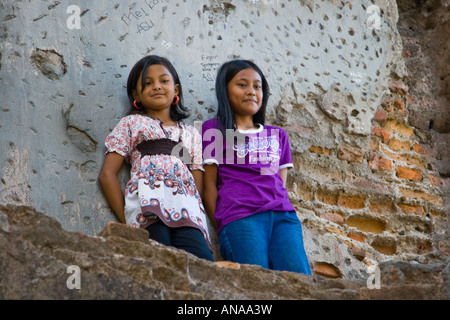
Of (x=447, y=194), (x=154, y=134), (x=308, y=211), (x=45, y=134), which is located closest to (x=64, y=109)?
(x=45, y=134)

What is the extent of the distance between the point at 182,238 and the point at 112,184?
1.44 feet

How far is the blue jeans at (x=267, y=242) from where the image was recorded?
126 inches

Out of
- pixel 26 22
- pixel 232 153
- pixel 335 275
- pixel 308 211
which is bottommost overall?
pixel 335 275

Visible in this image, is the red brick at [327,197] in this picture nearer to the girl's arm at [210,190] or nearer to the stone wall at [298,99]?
the stone wall at [298,99]

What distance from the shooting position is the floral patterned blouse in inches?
123

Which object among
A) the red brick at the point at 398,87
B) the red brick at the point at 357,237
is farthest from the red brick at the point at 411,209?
the red brick at the point at 398,87

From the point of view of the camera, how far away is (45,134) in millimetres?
3299

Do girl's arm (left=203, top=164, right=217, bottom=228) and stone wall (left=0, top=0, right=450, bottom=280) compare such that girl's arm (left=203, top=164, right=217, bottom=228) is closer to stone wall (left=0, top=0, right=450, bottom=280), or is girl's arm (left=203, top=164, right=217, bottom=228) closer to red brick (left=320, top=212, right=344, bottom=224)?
stone wall (left=0, top=0, right=450, bottom=280)

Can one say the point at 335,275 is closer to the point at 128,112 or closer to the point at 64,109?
the point at 128,112

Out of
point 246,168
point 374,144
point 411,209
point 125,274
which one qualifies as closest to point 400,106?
point 374,144

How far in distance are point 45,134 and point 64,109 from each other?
0.57 ft

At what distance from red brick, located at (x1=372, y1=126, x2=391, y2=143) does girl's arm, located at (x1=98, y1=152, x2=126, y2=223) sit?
5.84 ft
